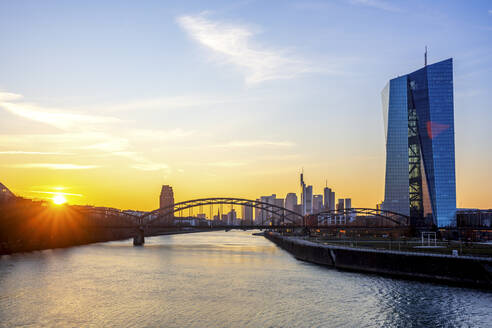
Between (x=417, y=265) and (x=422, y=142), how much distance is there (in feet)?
420

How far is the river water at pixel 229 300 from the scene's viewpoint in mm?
34031

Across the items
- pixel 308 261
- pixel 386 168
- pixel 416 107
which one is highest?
pixel 416 107

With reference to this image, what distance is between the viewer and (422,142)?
171 meters

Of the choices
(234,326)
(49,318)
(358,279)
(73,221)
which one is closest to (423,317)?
(234,326)

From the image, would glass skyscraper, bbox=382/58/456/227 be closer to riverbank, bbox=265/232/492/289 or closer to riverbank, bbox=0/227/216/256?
riverbank, bbox=0/227/216/256

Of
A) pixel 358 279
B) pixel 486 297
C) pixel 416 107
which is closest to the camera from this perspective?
pixel 486 297

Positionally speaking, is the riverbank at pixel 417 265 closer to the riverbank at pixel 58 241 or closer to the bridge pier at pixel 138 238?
the riverbank at pixel 58 241

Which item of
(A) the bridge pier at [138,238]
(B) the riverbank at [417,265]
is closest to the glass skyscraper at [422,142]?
(A) the bridge pier at [138,238]

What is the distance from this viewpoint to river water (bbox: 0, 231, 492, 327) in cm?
3403

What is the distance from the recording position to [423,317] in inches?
1362

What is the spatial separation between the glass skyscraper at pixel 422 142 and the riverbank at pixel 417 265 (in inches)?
4378

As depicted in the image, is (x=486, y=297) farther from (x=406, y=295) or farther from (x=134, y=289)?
(x=134, y=289)

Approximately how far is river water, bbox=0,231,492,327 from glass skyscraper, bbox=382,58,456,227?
119 meters

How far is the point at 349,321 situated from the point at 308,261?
4527cm
